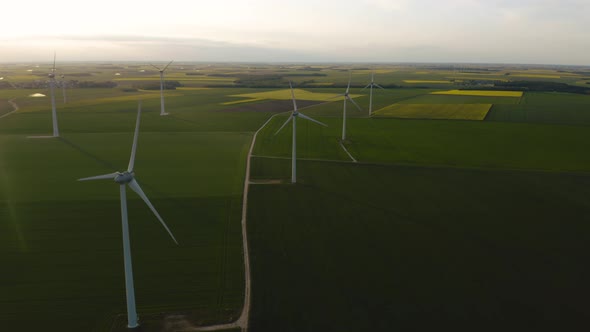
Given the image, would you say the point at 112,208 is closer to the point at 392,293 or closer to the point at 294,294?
the point at 294,294

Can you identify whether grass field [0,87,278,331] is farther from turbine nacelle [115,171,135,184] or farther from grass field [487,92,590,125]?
grass field [487,92,590,125]

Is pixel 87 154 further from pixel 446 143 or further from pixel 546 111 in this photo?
pixel 546 111

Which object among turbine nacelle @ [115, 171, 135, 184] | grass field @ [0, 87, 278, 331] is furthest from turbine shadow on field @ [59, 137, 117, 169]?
turbine nacelle @ [115, 171, 135, 184]

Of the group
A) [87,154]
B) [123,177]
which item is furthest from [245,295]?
[87,154]

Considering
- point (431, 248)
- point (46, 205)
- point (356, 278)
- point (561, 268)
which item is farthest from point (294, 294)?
point (46, 205)

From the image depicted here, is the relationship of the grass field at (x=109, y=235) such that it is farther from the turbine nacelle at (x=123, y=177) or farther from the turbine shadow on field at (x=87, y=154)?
the turbine nacelle at (x=123, y=177)

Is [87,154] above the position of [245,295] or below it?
above

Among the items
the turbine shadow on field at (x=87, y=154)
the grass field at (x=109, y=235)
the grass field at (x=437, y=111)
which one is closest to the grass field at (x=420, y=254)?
the grass field at (x=109, y=235)

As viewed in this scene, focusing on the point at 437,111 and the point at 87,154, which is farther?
the point at 437,111
